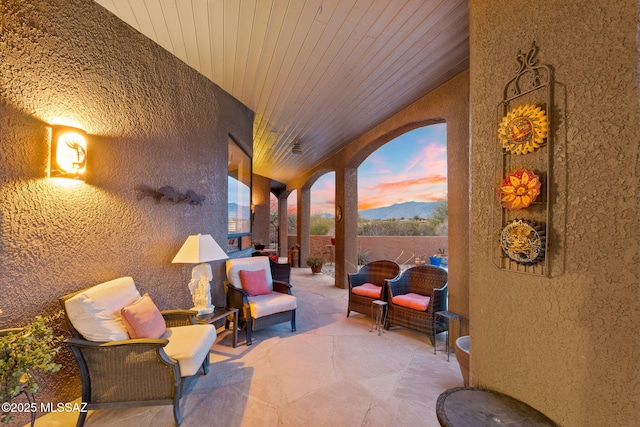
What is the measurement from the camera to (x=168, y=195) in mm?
2977

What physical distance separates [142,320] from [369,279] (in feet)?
10.5

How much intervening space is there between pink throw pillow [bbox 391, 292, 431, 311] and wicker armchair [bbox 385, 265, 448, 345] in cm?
4

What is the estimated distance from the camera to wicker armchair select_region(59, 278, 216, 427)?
6.13 ft

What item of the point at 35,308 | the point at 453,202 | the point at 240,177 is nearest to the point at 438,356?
the point at 453,202

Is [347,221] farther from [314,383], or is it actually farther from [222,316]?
[314,383]

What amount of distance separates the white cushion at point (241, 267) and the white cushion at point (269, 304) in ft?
0.95

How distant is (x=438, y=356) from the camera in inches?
117

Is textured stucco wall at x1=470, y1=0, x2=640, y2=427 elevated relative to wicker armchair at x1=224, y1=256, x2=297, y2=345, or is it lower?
elevated

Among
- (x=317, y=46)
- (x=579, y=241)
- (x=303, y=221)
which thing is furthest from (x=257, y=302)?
(x=303, y=221)

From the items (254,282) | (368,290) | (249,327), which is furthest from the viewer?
(368,290)

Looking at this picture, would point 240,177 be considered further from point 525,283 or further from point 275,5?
point 525,283

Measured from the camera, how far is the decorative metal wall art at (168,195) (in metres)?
2.74

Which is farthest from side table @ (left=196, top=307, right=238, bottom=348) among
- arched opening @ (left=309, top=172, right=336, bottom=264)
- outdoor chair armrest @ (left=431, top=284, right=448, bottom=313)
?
arched opening @ (left=309, top=172, right=336, bottom=264)

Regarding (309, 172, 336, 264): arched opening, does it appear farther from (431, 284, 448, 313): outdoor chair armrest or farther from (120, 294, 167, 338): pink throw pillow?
(120, 294, 167, 338): pink throw pillow
